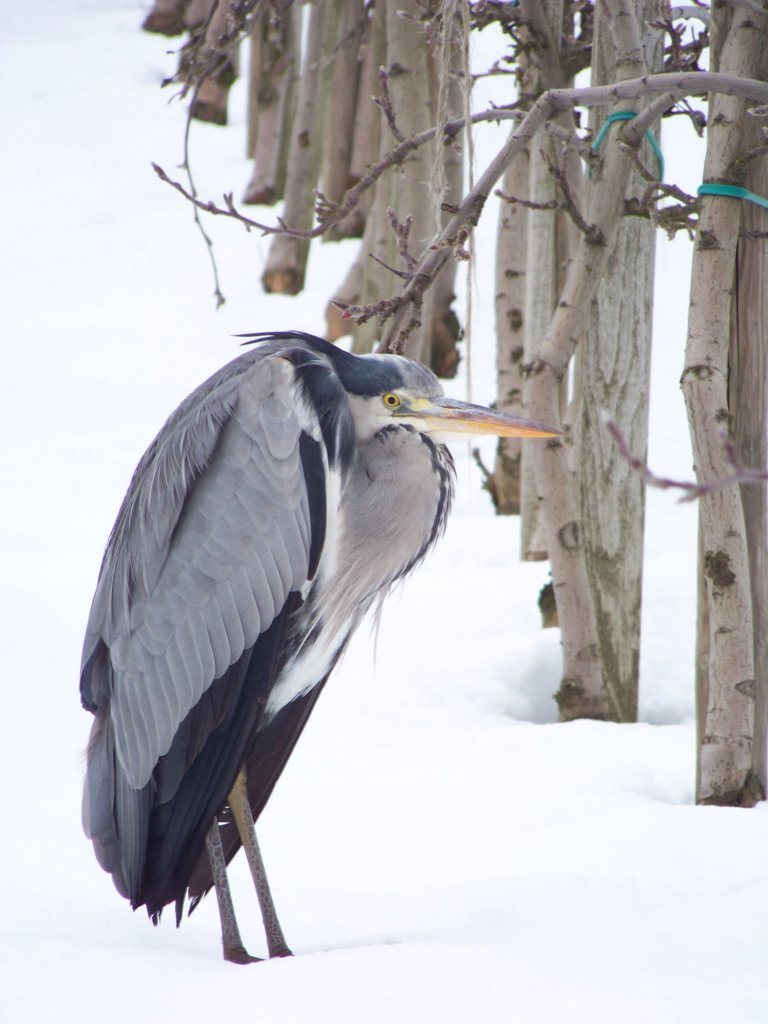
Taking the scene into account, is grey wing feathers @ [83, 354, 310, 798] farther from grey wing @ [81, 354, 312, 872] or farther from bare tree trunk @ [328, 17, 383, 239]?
bare tree trunk @ [328, 17, 383, 239]

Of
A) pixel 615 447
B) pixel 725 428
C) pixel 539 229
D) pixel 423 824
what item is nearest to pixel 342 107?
pixel 539 229

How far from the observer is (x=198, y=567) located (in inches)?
107

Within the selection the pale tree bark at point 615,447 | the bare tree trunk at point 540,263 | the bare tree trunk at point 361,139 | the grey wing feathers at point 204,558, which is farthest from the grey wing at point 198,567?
the bare tree trunk at point 361,139

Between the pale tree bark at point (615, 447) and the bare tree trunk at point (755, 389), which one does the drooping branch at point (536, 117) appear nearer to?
the bare tree trunk at point (755, 389)

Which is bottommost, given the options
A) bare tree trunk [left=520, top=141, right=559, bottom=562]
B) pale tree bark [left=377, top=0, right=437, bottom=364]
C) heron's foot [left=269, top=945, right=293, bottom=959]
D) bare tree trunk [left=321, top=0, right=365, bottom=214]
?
heron's foot [left=269, top=945, right=293, bottom=959]

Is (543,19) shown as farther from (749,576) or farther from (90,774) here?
(90,774)

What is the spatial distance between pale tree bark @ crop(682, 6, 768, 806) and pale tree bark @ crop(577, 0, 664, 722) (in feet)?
3.19

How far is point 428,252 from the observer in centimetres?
268

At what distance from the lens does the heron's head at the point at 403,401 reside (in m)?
2.73

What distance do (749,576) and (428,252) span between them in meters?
1.20

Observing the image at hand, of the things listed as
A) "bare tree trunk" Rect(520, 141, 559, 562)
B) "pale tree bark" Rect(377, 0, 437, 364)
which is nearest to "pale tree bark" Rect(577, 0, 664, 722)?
"bare tree trunk" Rect(520, 141, 559, 562)

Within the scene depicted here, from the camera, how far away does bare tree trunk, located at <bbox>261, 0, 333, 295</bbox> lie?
9.97 meters

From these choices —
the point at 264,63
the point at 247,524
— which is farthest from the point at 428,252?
the point at 264,63

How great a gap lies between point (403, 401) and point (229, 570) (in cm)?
56
